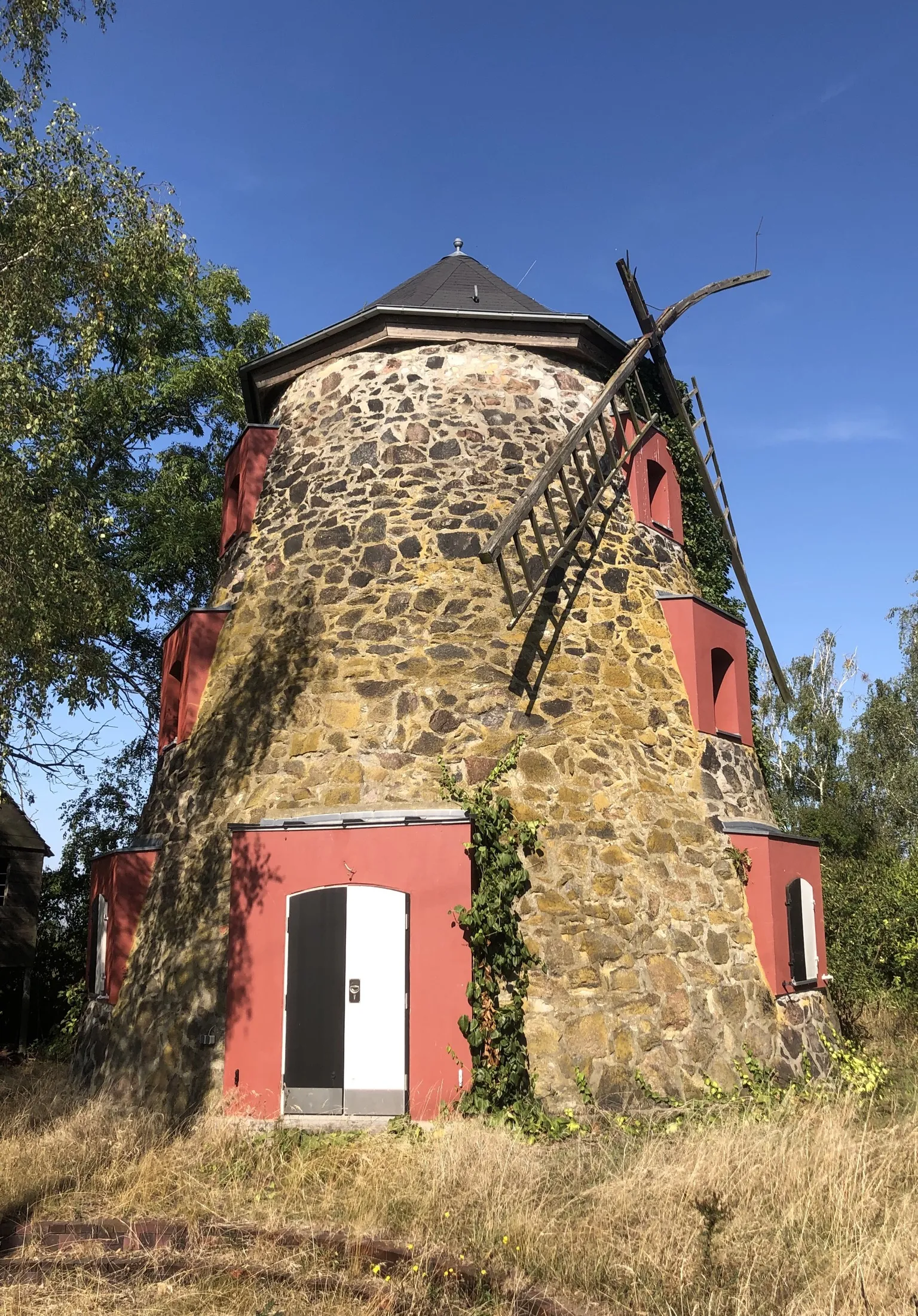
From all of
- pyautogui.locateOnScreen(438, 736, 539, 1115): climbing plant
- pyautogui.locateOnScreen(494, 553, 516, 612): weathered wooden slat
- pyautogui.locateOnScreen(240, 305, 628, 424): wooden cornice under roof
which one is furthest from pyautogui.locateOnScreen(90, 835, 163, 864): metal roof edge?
Answer: pyautogui.locateOnScreen(240, 305, 628, 424): wooden cornice under roof

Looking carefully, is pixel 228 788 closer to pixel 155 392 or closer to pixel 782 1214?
pixel 782 1214

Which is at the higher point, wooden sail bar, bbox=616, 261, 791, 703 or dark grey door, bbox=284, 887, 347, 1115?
wooden sail bar, bbox=616, 261, 791, 703

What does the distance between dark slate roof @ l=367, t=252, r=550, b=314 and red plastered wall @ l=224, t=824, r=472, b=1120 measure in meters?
6.73

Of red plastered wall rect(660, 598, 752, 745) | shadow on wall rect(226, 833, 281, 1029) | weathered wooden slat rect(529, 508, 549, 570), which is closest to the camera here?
shadow on wall rect(226, 833, 281, 1029)

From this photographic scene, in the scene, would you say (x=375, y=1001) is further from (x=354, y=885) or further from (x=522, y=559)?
(x=522, y=559)

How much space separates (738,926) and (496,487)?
5516 millimetres

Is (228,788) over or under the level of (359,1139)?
over

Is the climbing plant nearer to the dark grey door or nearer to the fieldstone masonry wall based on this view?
the fieldstone masonry wall

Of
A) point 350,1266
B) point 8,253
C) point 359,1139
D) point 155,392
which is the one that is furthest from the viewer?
point 155,392

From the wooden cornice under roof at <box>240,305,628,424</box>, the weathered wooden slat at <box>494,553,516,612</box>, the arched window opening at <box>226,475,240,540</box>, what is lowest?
the weathered wooden slat at <box>494,553,516,612</box>

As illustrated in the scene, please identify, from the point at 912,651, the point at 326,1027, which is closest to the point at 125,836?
the point at 326,1027

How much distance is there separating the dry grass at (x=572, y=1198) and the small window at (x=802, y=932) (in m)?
1.73

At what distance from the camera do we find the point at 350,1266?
5.59 m

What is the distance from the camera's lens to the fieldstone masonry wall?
9148 millimetres
